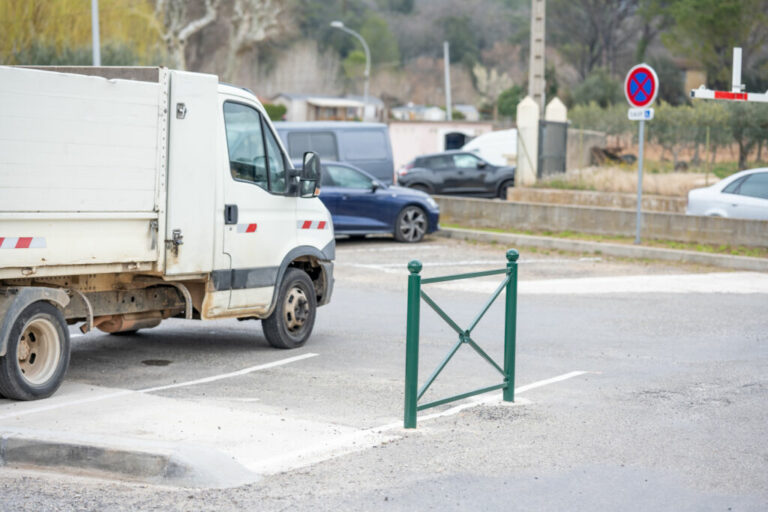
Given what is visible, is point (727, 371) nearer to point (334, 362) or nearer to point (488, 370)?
point (488, 370)

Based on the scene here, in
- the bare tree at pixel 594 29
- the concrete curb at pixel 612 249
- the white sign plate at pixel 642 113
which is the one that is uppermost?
the bare tree at pixel 594 29

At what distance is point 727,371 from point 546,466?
12.1 feet

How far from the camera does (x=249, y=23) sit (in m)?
58.7

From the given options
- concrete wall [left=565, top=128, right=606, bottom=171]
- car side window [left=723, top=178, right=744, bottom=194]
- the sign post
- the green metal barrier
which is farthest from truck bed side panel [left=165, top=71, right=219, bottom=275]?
concrete wall [left=565, top=128, right=606, bottom=171]

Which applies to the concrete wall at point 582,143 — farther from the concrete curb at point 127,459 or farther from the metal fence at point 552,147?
the concrete curb at point 127,459

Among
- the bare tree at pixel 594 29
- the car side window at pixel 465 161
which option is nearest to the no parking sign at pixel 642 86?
the car side window at pixel 465 161

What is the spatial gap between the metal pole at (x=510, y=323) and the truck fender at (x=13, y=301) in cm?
337

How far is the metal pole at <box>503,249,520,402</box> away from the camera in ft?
24.8

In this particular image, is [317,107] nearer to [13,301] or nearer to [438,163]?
[438,163]

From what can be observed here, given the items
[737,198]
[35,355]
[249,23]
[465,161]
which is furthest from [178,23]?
[35,355]

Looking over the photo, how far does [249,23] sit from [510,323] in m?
53.5

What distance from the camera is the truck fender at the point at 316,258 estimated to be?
9.98 m

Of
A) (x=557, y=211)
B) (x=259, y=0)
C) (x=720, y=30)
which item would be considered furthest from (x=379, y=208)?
(x=259, y=0)

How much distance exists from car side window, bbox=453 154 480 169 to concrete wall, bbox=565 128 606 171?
99.4 inches
